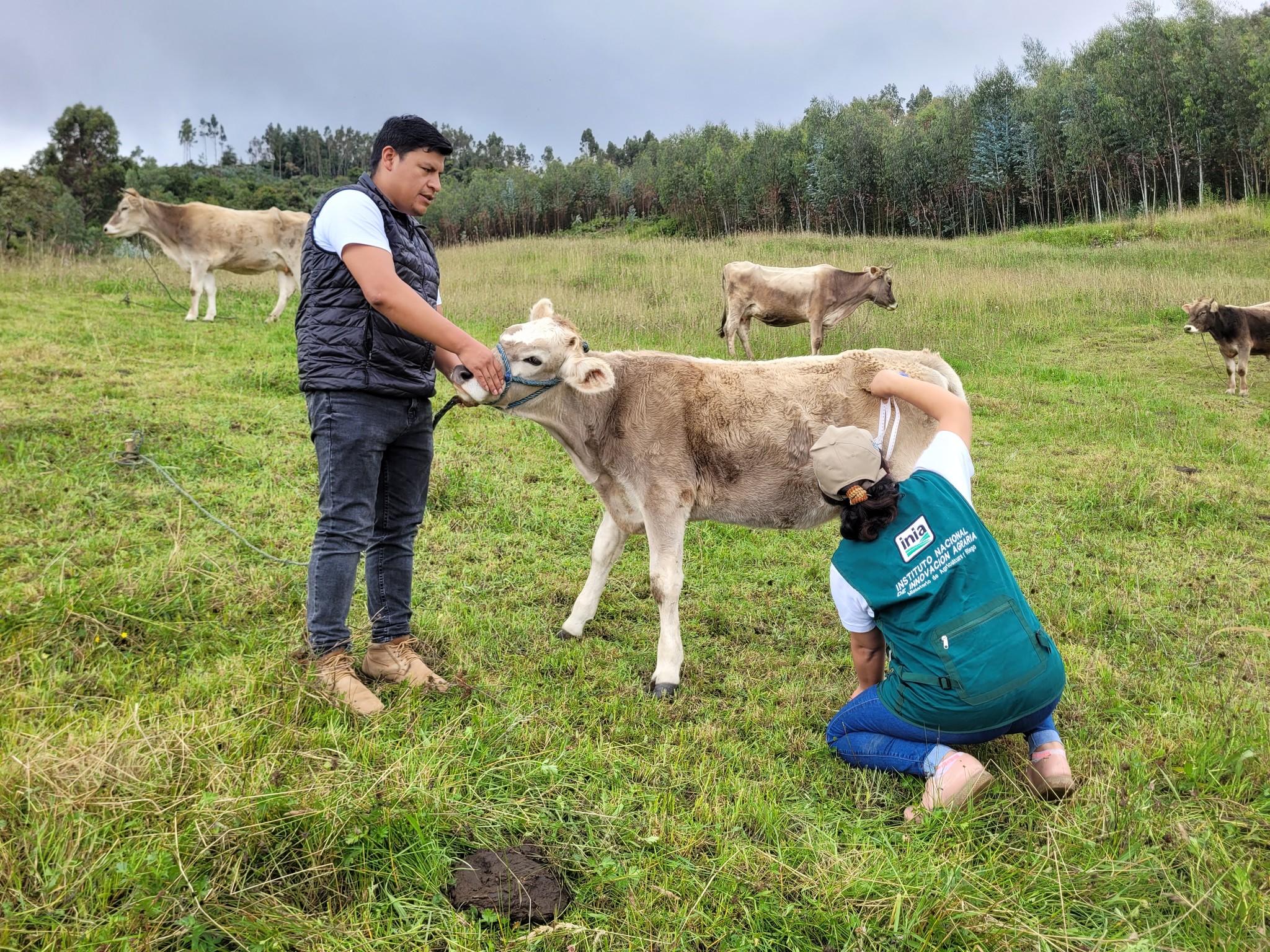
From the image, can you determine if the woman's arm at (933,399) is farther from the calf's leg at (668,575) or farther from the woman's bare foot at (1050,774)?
the calf's leg at (668,575)

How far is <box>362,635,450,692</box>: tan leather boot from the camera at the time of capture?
13.2 ft

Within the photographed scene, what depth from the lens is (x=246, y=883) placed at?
2410mm

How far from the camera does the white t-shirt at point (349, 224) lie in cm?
346

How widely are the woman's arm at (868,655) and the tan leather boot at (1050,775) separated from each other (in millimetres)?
704

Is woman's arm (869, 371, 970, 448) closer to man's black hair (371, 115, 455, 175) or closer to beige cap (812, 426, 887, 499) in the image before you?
beige cap (812, 426, 887, 499)

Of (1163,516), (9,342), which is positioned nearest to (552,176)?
(9,342)

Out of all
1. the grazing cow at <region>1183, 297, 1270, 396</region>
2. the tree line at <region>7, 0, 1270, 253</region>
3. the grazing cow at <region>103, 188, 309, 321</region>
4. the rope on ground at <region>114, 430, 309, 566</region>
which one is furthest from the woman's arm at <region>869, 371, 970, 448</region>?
the tree line at <region>7, 0, 1270, 253</region>

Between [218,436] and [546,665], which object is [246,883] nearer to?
[546,665]

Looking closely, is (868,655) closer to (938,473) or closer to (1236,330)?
(938,473)

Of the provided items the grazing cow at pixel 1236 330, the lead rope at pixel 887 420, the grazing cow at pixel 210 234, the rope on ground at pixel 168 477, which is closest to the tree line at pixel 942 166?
the grazing cow at pixel 210 234

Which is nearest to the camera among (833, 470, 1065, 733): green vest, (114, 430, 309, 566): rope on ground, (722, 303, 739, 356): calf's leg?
(833, 470, 1065, 733): green vest

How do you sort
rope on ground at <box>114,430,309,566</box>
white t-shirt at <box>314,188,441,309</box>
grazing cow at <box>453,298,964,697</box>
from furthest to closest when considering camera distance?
1. rope on ground at <box>114,430,309,566</box>
2. grazing cow at <box>453,298,964,697</box>
3. white t-shirt at <box>314,188,441,309</box>

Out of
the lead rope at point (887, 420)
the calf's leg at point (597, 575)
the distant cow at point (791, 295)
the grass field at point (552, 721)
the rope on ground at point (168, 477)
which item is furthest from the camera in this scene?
the distant cow at point (791, 295)

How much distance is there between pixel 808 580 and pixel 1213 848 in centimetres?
347
